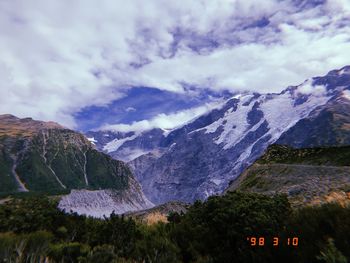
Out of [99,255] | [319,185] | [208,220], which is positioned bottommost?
[99,255]

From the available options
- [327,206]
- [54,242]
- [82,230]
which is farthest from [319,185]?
[54,242]

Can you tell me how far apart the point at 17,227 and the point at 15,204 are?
5747 millimetres

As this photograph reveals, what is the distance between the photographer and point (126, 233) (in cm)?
2547

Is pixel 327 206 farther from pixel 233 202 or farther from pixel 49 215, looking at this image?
pixel 49 215

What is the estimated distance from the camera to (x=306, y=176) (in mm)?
45281

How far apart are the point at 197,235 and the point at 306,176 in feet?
82.0

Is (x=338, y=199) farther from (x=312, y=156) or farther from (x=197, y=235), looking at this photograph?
(x=312, y=156)

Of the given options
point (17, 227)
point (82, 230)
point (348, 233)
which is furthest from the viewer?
point (82, 230)
